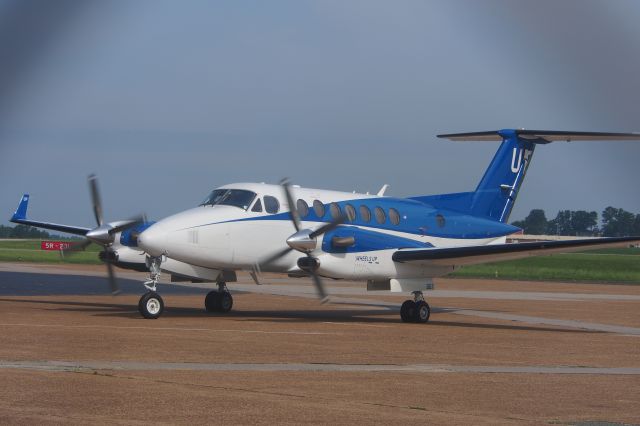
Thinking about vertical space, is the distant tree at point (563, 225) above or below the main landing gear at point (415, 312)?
above

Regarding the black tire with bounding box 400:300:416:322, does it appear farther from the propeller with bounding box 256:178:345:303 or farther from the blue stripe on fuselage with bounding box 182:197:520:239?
the propeller with bounding box 256:178:345:303

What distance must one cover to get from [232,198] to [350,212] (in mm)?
3358

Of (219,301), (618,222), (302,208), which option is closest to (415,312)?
(302,208)

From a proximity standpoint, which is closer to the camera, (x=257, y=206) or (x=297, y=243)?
(x=297, y=243)

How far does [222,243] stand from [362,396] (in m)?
12.8

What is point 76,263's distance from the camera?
74.2 meters

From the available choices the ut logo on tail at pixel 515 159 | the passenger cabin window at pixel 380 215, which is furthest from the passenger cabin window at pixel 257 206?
the ut logo on tail at pixel 515 159

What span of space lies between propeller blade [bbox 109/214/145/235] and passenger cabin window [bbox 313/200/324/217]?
179 inches

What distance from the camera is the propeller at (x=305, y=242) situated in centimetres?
2573

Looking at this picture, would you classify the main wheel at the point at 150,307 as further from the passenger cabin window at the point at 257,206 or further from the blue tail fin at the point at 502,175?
the blue tail fin at the point at 502,175

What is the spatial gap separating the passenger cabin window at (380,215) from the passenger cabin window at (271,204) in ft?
10.3

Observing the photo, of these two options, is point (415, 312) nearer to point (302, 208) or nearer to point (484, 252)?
point (484, 252)

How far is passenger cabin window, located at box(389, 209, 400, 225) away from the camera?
95.6 feet

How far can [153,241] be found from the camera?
82.1ft
